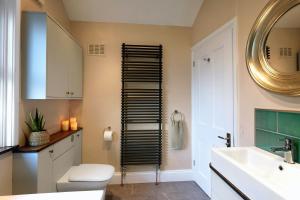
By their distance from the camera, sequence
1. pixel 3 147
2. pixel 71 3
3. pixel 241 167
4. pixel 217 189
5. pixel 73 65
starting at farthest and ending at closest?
pixel 71 3 < pixel 73 65 < pixel 3 147 < pixel 217 189 < pixel 241 167

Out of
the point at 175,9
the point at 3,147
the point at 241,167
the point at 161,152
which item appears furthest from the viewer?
the point at 161,152

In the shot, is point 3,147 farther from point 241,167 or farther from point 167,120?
point 167,120

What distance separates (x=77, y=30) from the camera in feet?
10.5

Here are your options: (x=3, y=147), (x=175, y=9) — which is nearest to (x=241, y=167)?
(x=3, y=147)

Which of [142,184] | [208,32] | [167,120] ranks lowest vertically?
[142,184]

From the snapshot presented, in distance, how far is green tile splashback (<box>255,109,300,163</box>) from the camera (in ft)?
4.63

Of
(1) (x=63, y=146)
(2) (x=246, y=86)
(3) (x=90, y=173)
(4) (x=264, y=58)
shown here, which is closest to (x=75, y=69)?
(1) (x=63, y=146)

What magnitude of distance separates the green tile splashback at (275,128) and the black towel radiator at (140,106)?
1.69m

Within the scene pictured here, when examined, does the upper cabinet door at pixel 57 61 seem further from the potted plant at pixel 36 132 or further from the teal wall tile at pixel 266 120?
the teal wall tile at pixel 266 120

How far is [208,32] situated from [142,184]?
8.05 feet

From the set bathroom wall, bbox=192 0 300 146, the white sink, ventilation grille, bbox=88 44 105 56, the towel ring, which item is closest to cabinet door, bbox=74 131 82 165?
ventilation grille, bbox=88 44 105 56

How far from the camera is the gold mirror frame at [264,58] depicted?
1.42 metres

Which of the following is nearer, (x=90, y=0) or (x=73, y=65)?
(x=73, y=65)

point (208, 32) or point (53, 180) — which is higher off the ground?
point (208, 32)
